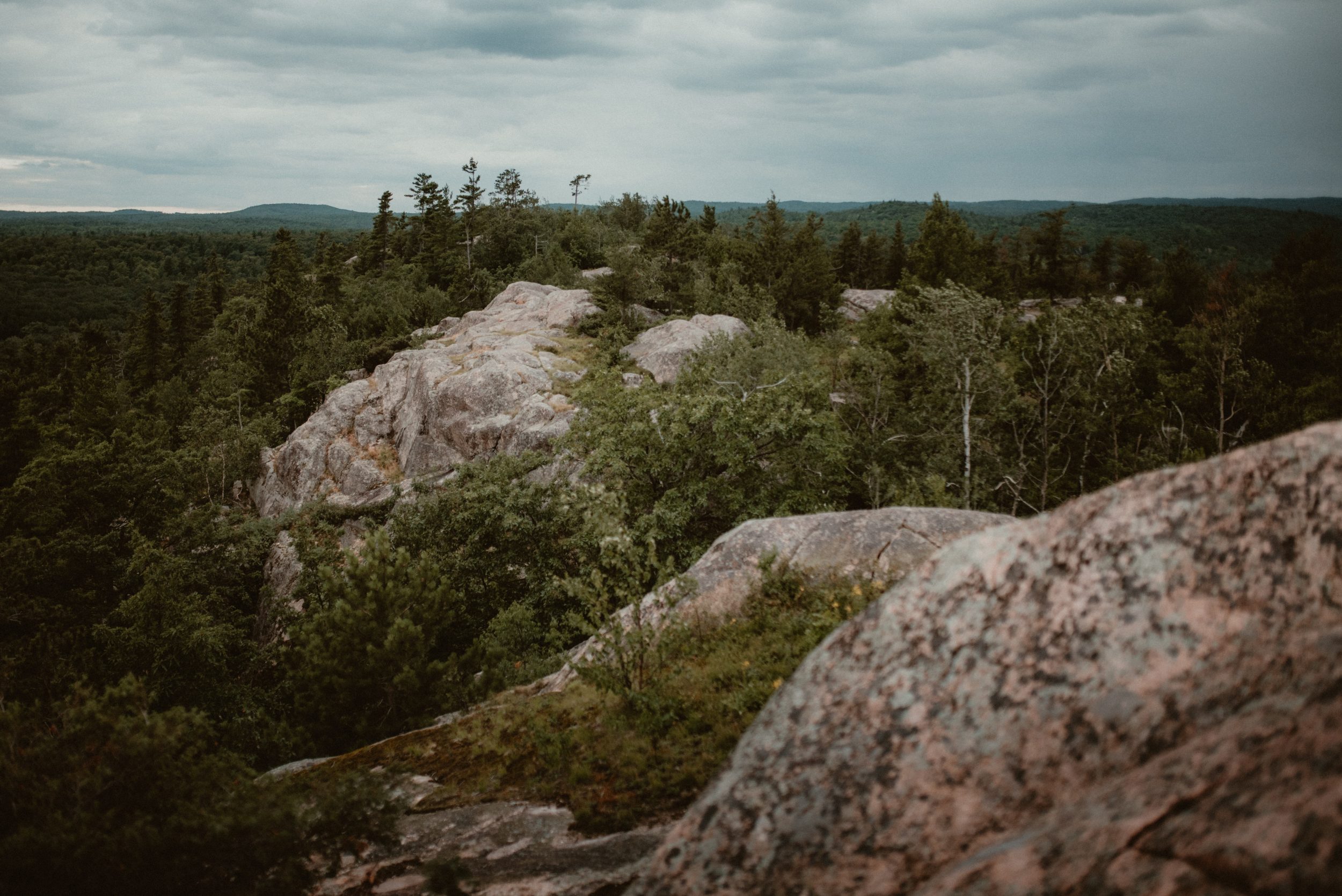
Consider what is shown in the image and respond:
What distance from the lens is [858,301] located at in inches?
2517

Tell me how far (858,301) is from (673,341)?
35.1 meters

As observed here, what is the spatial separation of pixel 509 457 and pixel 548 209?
220 feet

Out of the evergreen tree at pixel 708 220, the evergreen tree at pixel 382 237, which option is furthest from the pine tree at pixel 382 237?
the evergreen tree at pixel 708 220

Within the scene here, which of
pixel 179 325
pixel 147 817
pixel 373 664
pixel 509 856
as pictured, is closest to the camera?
pixel 147 817

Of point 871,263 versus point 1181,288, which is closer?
point 1181,288

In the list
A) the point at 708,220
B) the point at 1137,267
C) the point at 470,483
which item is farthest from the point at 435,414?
the point at 1137,267

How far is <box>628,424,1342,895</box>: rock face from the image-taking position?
323cm

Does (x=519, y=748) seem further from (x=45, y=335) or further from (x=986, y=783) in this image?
(x=45, y=335)

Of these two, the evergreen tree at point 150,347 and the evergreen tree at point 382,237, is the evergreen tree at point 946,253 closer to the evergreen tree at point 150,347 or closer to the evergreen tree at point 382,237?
the evergreen tree at point 382,237

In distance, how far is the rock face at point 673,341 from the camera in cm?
3259

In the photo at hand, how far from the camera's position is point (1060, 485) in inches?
1220

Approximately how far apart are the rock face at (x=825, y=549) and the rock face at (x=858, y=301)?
4724 centimetres

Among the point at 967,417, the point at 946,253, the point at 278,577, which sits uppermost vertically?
the point at 946,253

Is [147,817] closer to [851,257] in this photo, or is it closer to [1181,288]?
[1181,288]
